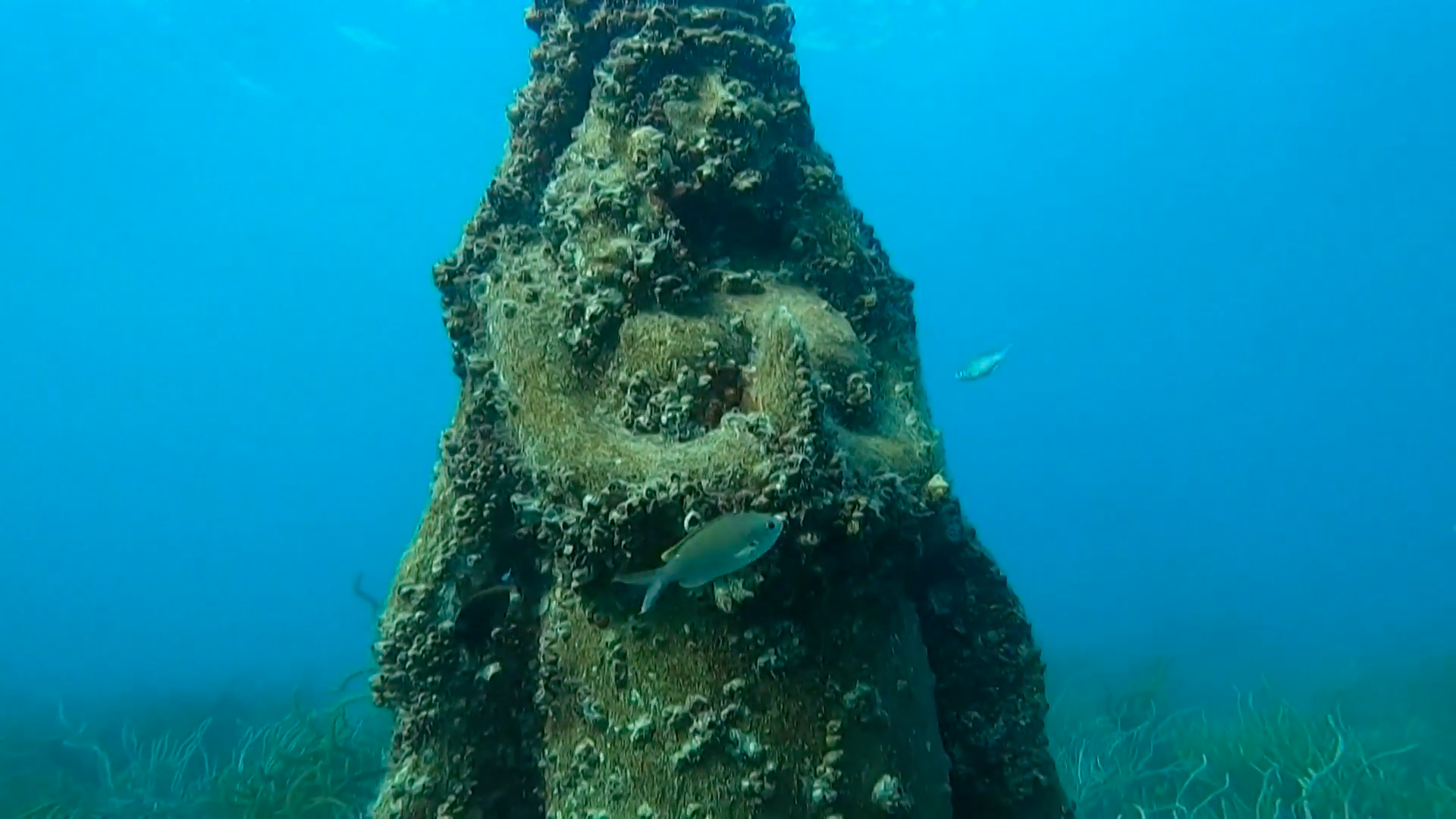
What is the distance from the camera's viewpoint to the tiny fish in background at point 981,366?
435 inches

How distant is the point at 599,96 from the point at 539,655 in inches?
92.8

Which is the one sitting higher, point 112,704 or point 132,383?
point 132,383

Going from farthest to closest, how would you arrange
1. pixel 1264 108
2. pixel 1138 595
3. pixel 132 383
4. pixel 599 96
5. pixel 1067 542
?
pixel 132 383
pixel 1067 542
pixel 1264 108
pixel 1138 595
pixel 599 96

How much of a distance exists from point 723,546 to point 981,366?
8.91 meters

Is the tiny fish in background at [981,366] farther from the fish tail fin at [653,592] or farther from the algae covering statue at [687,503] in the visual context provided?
the fish tail fin at [653,592]

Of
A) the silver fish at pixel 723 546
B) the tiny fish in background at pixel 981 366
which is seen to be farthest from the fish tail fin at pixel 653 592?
the tiny fish in background at pixel 981 366

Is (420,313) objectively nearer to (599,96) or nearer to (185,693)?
(185,693)

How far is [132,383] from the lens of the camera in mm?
101375

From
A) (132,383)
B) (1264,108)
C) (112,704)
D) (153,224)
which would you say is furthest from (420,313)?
(112,704)

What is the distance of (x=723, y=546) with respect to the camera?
273 centimetres

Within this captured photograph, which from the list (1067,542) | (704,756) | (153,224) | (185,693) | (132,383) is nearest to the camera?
(704,756)

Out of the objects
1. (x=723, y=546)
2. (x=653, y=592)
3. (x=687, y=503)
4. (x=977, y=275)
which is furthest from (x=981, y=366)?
(x=977, y=275)

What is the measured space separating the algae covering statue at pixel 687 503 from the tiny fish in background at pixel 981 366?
268 inches

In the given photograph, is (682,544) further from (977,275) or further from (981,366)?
(977,275)
